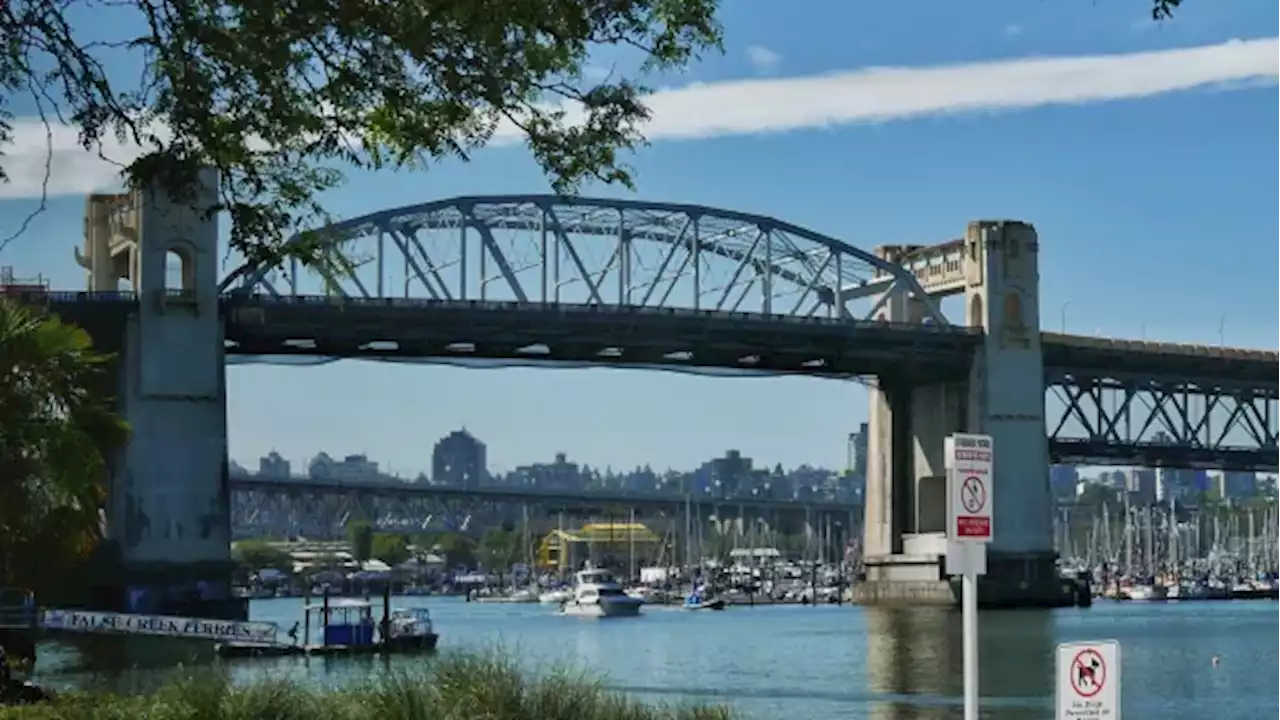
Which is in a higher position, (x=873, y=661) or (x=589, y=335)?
(x=589, y=335)

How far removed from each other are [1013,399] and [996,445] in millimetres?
6407

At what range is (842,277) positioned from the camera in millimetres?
131375

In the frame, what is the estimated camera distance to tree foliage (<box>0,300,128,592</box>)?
42406 millimetres

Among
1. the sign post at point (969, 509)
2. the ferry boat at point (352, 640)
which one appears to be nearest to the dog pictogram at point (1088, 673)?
the sign post at point (969, 509)

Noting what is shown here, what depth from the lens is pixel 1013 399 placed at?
116 m

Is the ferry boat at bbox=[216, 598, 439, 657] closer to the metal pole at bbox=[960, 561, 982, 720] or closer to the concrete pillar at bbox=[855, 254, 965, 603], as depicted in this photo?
the concrete pillar at bbox=[855, 254, 965, 603]

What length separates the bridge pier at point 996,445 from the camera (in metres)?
114

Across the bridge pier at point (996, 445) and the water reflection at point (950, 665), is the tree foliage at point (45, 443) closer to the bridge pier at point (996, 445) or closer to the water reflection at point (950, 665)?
the water reflection at point (950, 665)

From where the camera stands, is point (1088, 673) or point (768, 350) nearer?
point (1088, 673)

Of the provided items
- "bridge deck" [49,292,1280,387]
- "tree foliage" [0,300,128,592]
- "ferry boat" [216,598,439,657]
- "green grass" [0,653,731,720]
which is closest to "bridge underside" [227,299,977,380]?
"bridge deck" [49,292,1280,387]

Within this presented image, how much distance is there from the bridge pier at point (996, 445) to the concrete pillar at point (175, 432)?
39061 millimetres

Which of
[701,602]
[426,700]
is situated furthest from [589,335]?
[426,700]

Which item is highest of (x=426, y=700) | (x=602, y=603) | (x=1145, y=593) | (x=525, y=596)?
(x=426, y=700)

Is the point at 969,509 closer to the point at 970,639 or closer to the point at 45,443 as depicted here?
the point at 970,639
